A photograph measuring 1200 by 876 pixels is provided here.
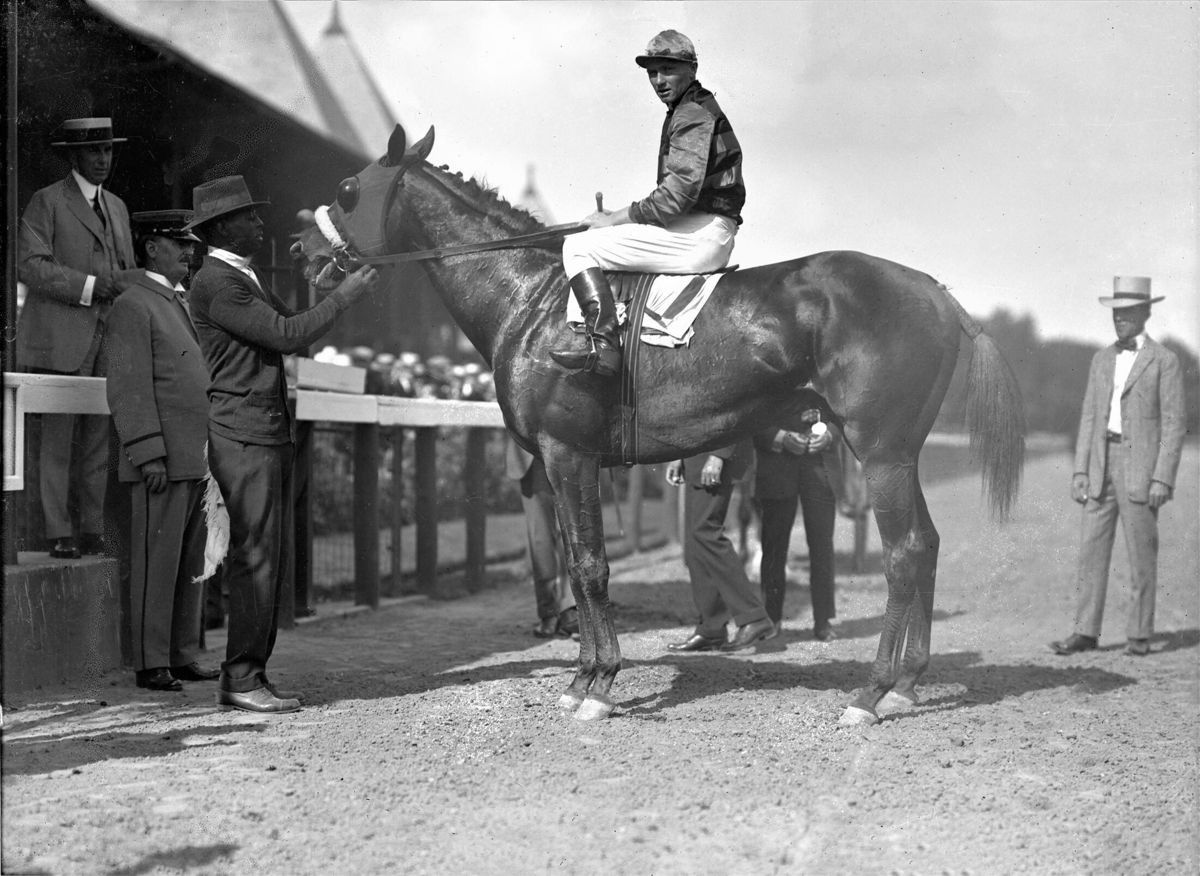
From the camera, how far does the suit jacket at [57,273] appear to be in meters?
6.03

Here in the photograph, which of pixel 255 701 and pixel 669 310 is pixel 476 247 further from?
pixel 255 701

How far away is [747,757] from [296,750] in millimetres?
1755

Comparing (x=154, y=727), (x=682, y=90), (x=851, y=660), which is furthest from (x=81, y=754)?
(x=851, y=660)

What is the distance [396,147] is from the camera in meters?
5.73

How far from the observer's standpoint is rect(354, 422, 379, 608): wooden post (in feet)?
28.4

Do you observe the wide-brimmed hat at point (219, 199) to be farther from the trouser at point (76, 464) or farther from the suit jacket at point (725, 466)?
the suit jacket at point (725, 466)

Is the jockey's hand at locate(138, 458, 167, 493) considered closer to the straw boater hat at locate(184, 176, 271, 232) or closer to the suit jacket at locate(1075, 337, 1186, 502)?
the straw boater hat at locate(184, 176, 271, 232)

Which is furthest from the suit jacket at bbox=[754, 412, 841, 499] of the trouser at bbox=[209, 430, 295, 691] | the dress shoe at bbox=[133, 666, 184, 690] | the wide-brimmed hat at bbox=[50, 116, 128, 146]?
the wide-brimmed hat at bbox=[50, 116, 128, 146]

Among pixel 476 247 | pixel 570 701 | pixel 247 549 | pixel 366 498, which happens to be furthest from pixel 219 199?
pixel 366 498

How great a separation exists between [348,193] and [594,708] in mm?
2716

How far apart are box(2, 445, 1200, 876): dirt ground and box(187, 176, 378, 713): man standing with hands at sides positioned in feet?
1.04

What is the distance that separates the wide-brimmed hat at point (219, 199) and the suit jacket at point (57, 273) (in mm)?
1209

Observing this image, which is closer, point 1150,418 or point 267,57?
point 1150,418

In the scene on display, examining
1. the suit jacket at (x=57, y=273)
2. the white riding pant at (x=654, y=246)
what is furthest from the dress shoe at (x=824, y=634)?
the suit jacket at (x=57, y=273)
